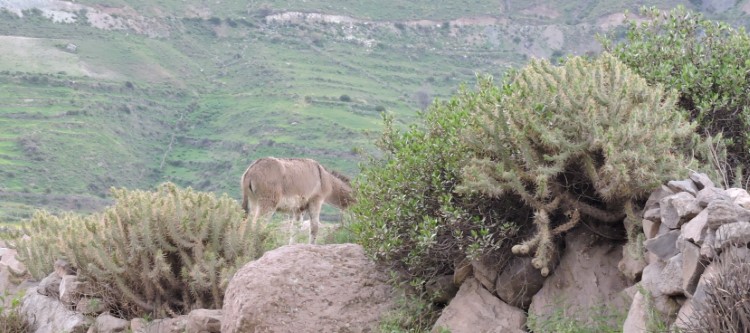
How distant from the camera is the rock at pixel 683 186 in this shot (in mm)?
6656

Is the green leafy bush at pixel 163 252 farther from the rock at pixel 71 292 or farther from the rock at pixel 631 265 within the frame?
the rock at pixel 631 265

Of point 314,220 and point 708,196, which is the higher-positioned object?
point 708,196

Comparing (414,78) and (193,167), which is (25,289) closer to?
(193,167)

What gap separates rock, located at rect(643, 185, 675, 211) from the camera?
6.94m

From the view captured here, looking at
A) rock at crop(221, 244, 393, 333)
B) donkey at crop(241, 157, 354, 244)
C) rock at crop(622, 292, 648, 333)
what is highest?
rock at crop(622, 292, 648, 333)

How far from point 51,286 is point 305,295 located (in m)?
4.75

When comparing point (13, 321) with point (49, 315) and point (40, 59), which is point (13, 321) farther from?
point (40, 59)

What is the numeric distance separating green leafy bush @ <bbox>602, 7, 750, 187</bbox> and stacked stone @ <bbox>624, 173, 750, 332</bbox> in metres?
1.24

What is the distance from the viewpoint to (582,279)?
7598mm

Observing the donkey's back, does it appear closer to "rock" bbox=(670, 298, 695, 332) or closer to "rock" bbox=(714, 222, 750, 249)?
"rock" bbox=(670, 298, 695, 332)

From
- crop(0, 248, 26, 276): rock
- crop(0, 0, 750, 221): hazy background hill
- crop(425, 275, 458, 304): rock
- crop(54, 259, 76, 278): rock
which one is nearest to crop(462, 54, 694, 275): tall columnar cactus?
crop(425, 275, 458, 304): rock

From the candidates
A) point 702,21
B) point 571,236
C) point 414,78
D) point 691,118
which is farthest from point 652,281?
point 414,78

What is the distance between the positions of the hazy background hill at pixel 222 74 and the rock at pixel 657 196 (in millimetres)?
31147

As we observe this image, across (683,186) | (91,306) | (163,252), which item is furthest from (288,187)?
(683,186)
